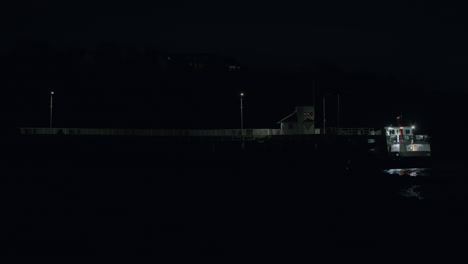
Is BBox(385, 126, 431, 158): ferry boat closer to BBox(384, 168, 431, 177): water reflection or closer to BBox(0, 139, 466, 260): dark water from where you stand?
BBox(384, 168, 431, 177): water reflection

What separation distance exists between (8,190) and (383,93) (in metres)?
145

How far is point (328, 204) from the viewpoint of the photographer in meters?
30.1

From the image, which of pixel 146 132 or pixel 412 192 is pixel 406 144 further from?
pixel 146 132

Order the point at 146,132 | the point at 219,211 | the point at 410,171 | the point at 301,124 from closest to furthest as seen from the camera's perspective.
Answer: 1. the point at 219,211
2. the point at 410,171
3. the point at 146,132
4. the point at 301,124

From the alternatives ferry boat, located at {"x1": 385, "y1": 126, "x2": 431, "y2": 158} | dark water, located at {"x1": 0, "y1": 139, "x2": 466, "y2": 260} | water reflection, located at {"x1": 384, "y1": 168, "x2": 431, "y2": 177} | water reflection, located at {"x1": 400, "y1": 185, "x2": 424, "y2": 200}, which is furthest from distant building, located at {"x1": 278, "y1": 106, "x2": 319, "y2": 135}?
water reflection, located at {"x1": 400, "y1": 185, "x2": 424, "y2": 200}

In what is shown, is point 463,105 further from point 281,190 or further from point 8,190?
point 8,190

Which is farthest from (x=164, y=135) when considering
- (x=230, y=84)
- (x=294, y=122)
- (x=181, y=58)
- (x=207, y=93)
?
(x=181, y=58)

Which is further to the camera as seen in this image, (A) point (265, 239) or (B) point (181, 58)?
(B) point (181, 58)

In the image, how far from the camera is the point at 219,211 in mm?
27422

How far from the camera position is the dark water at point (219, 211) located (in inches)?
808

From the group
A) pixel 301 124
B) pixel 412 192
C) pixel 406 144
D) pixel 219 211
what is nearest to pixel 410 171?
pixel 406 144

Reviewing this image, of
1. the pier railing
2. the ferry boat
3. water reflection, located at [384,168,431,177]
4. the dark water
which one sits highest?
the pier railing

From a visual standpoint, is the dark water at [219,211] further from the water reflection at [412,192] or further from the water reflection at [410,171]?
the water reflection at [410,171]

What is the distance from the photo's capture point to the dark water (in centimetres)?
2052
